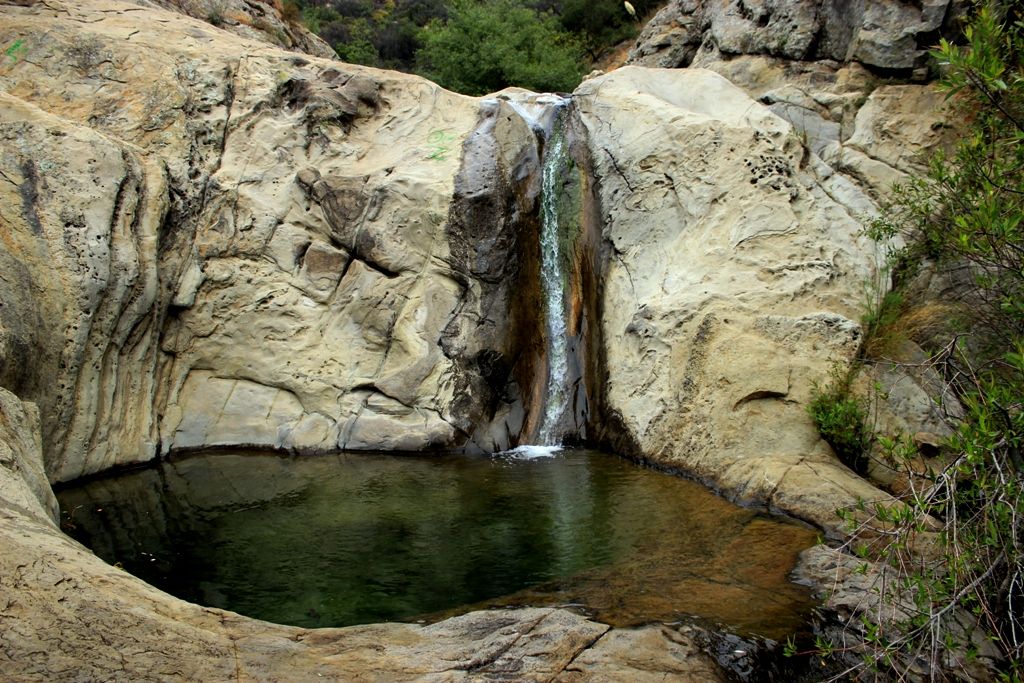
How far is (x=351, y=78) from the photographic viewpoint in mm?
11969

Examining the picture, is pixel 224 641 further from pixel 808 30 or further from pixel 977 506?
pixel 808 30

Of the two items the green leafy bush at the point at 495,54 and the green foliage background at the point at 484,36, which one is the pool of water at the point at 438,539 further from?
the green foliage background at the point at 484,36

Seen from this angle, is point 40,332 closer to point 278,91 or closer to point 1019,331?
point 278,91

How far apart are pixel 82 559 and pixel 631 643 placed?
9.91ft

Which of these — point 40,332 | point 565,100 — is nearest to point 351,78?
point 565,100

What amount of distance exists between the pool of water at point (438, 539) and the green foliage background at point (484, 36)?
44.6 ft

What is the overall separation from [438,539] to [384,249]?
4.95m

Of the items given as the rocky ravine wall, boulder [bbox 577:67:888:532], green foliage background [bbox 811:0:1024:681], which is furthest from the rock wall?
green foliage background [bbox 811:0:1024:681]

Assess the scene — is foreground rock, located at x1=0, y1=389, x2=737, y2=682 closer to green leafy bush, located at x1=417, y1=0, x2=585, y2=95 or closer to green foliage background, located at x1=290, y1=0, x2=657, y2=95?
green leafy bush, located at x1=417, y1=0, x2=585, y2=95

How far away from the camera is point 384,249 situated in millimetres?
10758

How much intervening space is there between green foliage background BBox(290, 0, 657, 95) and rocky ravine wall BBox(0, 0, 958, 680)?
27.7 feet

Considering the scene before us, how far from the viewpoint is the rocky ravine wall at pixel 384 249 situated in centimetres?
851

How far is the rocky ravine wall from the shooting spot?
27.9 ft

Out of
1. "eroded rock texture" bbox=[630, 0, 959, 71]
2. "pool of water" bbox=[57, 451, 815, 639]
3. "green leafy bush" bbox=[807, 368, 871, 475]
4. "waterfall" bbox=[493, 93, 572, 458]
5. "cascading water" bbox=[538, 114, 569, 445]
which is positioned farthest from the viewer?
"eroded rock texture" bbox=[630, 0, 959, 71]
